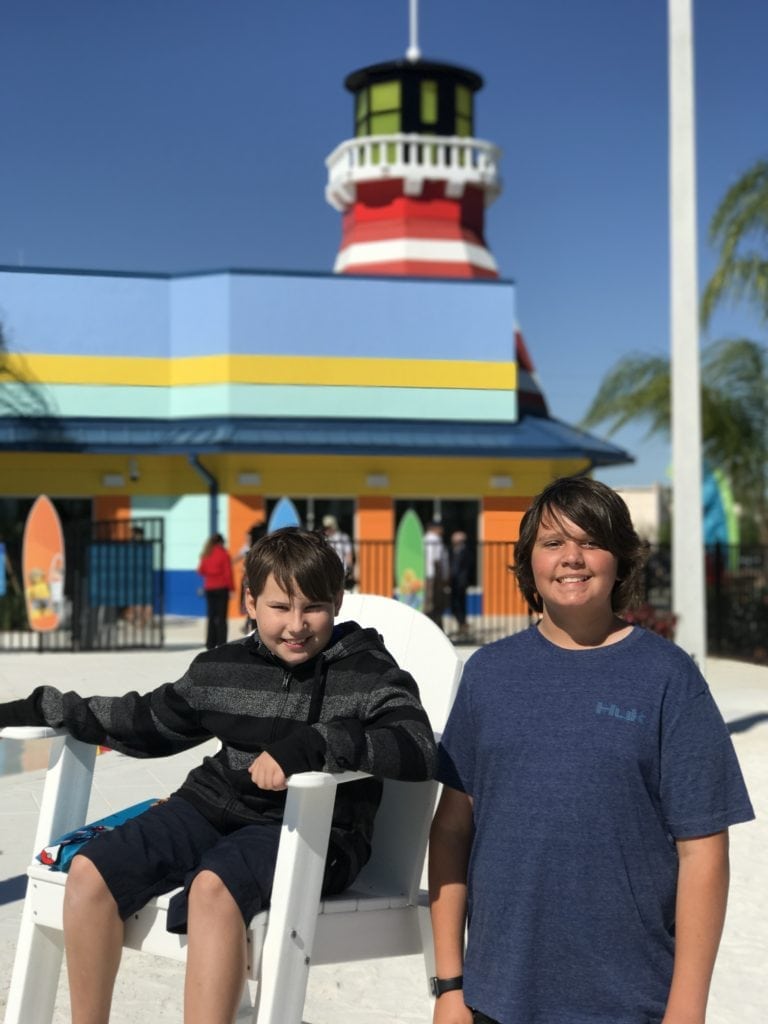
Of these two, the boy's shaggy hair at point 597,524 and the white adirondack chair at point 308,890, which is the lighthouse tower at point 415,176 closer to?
the white adirondack chair at point 308,890

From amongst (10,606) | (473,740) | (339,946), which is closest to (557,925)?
(473,740)

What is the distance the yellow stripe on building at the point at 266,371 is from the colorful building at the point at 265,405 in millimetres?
23

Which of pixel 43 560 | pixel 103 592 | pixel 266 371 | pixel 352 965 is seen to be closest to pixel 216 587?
pixel 103 592

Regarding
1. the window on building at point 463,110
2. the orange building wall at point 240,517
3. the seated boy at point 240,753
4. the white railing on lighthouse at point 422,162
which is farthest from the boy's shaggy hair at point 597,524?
the window on building at point 463,110

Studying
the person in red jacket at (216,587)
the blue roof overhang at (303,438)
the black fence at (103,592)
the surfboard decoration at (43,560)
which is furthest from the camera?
the blue roof overhang at (303,438)

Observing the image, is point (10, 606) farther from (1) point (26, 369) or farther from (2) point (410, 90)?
(2) point (410, 90)

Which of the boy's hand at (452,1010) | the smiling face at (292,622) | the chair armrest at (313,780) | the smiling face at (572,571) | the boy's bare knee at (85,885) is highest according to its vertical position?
the smiling face at (572,571)

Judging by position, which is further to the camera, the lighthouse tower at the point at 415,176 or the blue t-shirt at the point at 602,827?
the lighthouse tower at the point at 415,176

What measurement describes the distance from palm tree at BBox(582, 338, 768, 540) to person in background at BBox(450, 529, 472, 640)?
6.27 meters

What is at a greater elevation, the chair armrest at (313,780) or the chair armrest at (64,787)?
the chair armrest at (313,780)

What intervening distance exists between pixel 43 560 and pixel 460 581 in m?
5.40

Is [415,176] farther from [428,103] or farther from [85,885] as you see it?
[85,885]

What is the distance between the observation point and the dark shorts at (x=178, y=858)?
8.12 feet

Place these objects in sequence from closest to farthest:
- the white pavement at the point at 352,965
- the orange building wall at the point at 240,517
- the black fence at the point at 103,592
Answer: the white pavement at the point at 352,965 → the black fence at the point at 103,592 → the orange building wall at the point at 240,517
